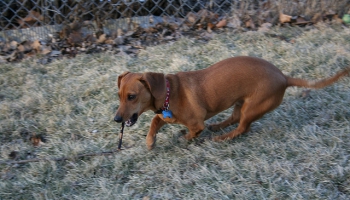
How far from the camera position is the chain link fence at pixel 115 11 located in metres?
5.75

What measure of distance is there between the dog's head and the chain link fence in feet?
9.63

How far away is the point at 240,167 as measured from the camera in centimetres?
309

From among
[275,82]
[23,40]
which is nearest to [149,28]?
[23,40]

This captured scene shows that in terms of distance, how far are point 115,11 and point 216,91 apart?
321 centimetres

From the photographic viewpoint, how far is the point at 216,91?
334 centimetres

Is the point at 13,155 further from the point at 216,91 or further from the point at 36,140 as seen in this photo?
the point at 216,91

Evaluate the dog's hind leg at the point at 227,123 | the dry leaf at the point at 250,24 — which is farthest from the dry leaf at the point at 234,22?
the dog's hind leg at the point at 227,123

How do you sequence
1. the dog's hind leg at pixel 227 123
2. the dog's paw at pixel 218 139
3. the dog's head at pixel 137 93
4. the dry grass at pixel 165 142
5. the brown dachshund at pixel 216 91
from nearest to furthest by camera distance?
the dry grass at pixel 165 142 < the dog's head at pixel 137 93 < the brown dachshund at pixel 216 91 < the dog's paw at pixel 218 139 < the dog's hind leg at pixel 227 123

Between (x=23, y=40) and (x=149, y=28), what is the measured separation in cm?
181

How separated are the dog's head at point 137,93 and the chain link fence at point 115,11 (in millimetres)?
2935

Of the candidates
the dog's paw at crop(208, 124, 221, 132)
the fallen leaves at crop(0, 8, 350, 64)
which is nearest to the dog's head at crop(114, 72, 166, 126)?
the dog's paw at crop(208, 124, 221, 132)

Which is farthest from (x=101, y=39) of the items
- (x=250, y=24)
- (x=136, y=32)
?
(x=250, y=24)

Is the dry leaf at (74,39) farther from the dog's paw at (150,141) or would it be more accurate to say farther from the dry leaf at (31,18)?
the dog's paw at (150,141)

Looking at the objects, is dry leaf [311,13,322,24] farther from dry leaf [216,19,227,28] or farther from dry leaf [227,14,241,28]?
dry leaf [216,19,227,28]
